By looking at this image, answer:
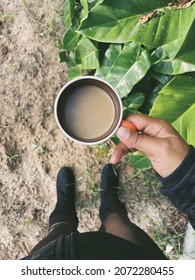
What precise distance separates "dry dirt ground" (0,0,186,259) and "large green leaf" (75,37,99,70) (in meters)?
0.24

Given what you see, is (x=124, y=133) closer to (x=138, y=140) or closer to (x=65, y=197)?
(x=138, y=140)

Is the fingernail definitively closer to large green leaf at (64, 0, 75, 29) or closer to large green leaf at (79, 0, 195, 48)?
large green leaf at (79, 0, 195, 48)

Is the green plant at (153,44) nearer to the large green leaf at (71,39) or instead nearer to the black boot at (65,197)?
the large green leaf at (71,39)

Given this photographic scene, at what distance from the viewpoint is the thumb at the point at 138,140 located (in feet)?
4.61

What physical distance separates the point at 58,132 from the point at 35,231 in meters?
0.53

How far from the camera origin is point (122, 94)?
6.39 ft

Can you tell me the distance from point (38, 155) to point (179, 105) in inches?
32.2

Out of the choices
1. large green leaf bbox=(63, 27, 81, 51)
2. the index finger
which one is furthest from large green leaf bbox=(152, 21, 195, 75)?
the index finger

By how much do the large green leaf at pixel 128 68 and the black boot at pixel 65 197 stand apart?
1.85ft

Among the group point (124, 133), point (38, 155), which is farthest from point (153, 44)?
point (38, 155)

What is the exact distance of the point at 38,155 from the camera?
2.30 meters

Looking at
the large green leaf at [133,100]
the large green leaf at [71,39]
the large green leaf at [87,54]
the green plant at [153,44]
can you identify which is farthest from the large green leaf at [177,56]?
the large green leaf at [71,39]

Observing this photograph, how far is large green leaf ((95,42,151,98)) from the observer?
1.93m

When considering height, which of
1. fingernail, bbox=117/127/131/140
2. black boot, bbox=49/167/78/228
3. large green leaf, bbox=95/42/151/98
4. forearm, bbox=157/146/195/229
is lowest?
black boot, bbox=49/167/78/228
